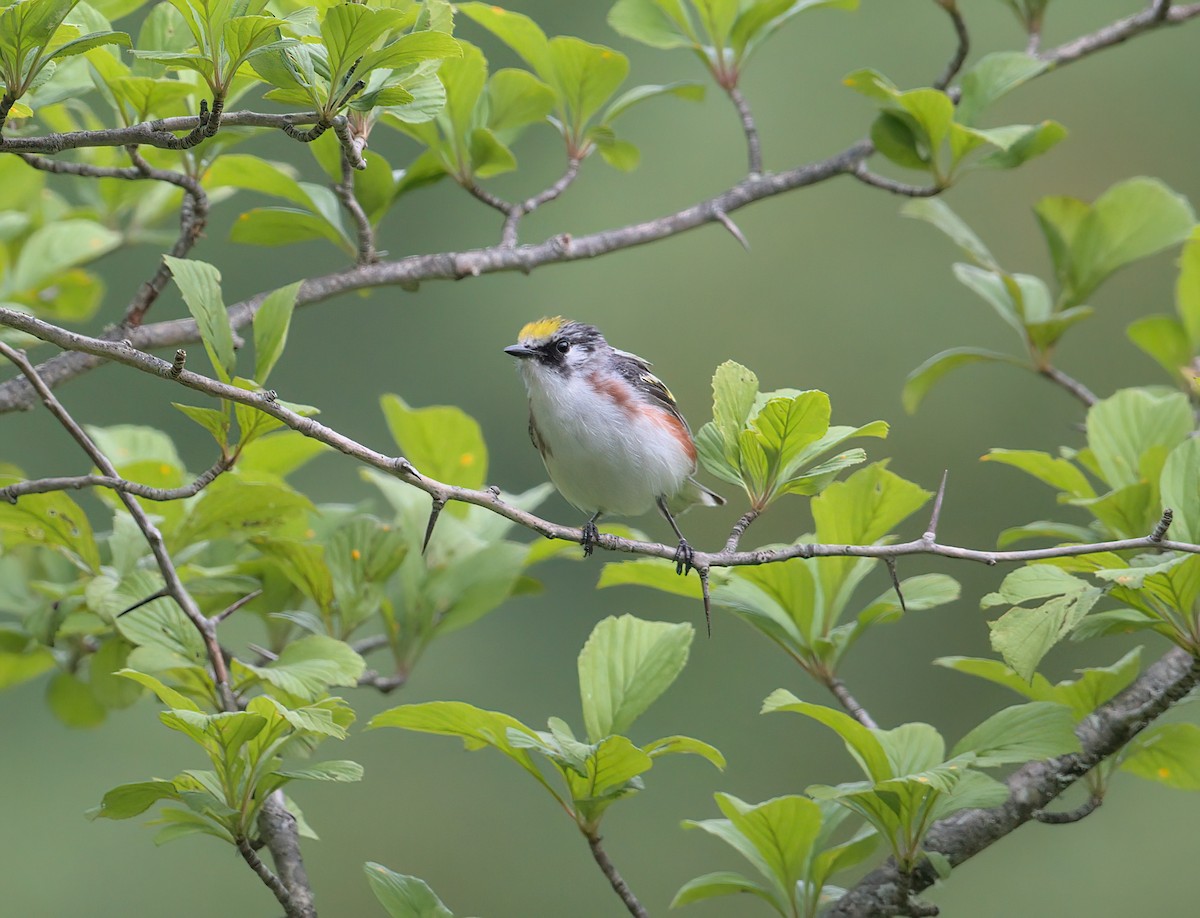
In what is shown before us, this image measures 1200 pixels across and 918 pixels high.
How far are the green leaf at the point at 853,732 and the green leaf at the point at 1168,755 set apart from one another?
48cm

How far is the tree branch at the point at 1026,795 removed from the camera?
1.86 m

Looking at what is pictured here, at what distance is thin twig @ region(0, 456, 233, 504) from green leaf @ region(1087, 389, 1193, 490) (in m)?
1.44

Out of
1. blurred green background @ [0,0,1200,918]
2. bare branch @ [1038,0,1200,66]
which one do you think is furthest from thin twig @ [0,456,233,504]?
blurred green background @ [0,0,1200,918]

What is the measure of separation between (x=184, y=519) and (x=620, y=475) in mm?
1101

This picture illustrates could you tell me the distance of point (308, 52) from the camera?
1.56 meters

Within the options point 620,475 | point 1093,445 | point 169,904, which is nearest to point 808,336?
point 169,904

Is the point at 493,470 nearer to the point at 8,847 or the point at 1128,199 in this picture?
the point at 8,847

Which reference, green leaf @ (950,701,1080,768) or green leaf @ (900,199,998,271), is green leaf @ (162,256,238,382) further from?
green leaf @ (900,199,998,271)

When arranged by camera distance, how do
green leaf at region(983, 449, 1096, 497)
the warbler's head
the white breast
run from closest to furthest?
green leaf at region(983, 449, 1096, 497)
the white breast
the warbler's head

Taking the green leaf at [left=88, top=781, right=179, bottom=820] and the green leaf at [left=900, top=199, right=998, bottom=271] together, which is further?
the green leaf at [left=900, top=199, right=998, bottom=271]

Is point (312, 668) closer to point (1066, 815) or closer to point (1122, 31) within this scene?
point (1066, 815)

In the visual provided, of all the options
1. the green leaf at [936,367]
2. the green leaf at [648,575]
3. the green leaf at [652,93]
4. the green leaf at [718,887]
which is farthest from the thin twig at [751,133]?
the green leaf at [718,887]

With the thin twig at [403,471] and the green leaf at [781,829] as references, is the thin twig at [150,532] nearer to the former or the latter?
the thin twig at [403,471]

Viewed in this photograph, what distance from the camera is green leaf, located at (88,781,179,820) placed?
1.65 meters
